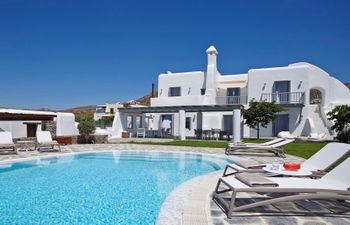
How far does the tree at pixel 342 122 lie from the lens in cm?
1986

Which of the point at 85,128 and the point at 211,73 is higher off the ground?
the point at 211,73

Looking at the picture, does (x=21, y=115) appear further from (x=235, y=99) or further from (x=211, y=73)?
(x=235, y=99)

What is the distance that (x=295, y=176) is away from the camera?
17.2ft

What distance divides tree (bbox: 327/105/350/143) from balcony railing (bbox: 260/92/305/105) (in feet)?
11.6

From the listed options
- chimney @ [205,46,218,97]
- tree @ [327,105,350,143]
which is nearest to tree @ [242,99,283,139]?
tree @ [327,105,350,143]

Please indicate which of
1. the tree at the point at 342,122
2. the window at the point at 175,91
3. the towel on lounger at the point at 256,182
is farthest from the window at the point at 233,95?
the towel on lounger at the point at 256,182

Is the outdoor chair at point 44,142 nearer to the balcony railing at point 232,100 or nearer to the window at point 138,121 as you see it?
the window at point 138,121

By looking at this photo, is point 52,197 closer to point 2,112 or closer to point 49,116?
point 2,112

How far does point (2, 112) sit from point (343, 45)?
3122 cm

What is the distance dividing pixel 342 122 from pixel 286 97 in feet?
19.1

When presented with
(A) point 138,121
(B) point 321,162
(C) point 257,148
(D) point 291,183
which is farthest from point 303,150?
(A) point 138,121

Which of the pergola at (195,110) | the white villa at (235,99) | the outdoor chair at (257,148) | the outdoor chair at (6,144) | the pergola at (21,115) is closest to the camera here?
the outdoor chair at (6,144)

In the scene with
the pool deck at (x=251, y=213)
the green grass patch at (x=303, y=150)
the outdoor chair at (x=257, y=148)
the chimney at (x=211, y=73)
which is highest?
the chimney at (x=211, y=73)

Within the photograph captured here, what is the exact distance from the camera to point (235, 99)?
27.9m
